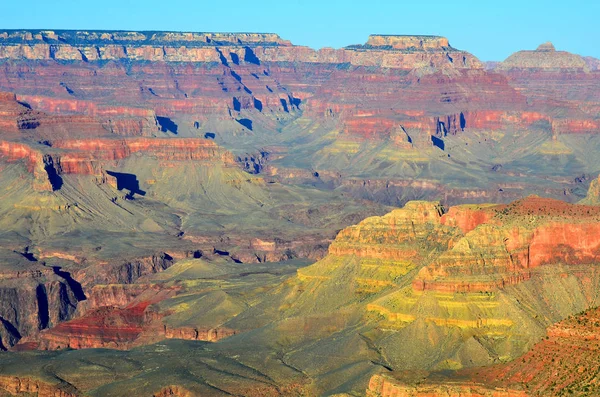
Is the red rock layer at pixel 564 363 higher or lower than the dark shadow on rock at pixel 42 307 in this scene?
higher

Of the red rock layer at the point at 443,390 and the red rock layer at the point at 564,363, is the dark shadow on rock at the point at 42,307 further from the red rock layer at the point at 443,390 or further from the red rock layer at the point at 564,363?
the red rock layer at the point at 564,363

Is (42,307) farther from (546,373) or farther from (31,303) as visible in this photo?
(546,373)

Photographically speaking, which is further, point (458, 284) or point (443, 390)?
point (458, 284)

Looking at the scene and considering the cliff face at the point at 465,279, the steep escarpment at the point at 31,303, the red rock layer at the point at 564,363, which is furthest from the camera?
the steep escarpment at the point at 31,303

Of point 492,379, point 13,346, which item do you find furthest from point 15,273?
point 492,379

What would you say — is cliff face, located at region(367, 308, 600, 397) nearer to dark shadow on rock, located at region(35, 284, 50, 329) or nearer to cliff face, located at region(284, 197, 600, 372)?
cliff face, located at region(284, 197, 600, 372)

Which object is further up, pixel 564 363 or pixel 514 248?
pixel 514 248

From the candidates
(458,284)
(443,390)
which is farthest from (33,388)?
(443,390)

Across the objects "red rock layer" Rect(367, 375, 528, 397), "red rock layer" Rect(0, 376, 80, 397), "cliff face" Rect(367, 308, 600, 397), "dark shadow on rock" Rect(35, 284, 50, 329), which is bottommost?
"dark shadow on rock" Rect(35, 284, 50, 329)

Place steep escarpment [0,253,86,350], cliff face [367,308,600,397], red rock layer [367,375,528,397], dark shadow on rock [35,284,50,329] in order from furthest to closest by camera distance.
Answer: dark shadow on rock [35,284,50,329], steep escarpment [0,253,86,350], red rock layer [367,375,528,397], cliff face [367,308,600,397]

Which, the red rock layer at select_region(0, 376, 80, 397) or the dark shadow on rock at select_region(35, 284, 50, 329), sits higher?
the red rock layer at select_region(0, 376, 80, 397)

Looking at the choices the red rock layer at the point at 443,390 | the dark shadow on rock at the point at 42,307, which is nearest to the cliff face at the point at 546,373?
the red rock layer at the point at 443,390

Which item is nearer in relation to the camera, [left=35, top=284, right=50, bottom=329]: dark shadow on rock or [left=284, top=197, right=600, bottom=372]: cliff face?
[left=284, top=197, right=600, bottom=372]: cliff face

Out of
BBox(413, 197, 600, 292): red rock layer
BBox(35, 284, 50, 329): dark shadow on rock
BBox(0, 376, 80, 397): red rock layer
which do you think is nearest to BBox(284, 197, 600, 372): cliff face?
BBox(413, 197, 600, 292): red rock layer
